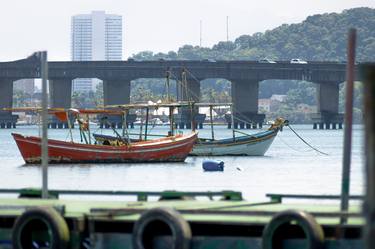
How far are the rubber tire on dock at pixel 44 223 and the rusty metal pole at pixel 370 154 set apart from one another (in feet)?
33.8

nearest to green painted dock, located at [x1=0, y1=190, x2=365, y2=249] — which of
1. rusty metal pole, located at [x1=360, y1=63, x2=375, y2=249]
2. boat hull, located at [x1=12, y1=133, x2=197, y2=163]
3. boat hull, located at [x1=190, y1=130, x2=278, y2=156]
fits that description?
rusty metal pole, located at [x1=360, y1=63, x2=375, y2=249]

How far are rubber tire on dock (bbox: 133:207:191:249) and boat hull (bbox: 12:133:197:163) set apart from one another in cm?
5858

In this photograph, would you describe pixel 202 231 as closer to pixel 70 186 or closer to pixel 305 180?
pixel 70 186

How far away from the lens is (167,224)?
21.9 metres

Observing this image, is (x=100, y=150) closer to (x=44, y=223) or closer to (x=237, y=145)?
(x=237, y=145)

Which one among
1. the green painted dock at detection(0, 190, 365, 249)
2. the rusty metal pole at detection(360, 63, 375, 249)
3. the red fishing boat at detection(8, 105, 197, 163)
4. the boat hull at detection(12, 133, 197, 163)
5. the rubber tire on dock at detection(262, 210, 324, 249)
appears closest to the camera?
the rusty metal pole at detection(360, 63, 375, 249)

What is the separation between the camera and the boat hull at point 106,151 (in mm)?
81562

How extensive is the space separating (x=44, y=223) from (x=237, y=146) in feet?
255

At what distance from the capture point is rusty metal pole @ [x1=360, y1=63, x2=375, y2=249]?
1297 centimetres

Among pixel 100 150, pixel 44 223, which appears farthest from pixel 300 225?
pixel 100 150

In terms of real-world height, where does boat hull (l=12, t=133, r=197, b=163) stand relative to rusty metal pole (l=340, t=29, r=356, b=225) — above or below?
below

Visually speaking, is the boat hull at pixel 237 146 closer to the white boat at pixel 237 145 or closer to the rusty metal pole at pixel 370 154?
the white boat at pixel 237 145

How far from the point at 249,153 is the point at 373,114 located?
89612 millimetres

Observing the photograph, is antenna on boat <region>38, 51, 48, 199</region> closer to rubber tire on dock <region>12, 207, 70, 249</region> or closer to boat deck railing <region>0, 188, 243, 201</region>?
boat deck railing <region>0, 188, 243, 201</region>
